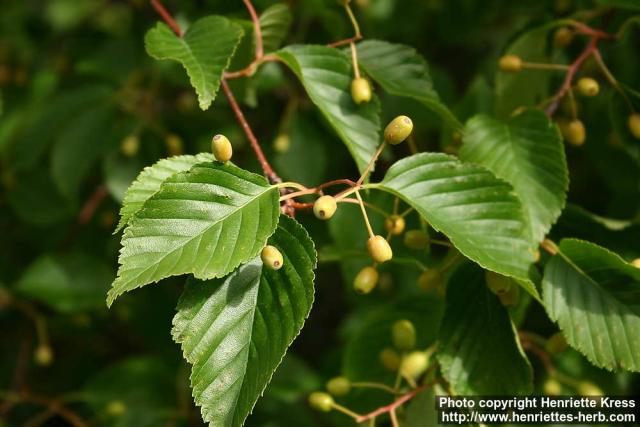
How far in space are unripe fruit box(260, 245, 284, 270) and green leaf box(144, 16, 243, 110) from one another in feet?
0.82

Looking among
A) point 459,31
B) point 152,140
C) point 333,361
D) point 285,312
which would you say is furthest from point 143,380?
point 459,31

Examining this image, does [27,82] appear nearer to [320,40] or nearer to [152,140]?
[152,140]

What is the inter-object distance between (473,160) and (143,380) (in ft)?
4.55

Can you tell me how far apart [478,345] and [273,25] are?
2.43 ft

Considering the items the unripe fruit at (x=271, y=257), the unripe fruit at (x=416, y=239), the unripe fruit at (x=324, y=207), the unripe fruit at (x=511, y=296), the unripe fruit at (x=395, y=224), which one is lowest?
the unripe fruit at (x=511, y=296)

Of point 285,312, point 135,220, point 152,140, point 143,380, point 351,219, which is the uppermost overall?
point 135,220

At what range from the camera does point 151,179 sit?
1071mm

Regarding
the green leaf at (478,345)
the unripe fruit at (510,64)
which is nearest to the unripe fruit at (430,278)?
the green leaf at (478,345)

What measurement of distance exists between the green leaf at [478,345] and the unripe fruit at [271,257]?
386 mm

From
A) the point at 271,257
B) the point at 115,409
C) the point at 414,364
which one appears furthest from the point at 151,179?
the point at 115,409

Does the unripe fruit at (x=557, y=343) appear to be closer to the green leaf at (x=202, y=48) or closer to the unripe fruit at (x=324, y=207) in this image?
the unripe fruit at (x=324, y=207)

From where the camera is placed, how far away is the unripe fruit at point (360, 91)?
48.2 inches

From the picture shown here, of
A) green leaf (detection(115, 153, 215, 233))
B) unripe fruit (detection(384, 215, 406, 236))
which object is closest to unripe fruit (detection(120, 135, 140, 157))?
green leaf (detection(115, 153, 215, 233))

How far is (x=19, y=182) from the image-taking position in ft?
7.43
